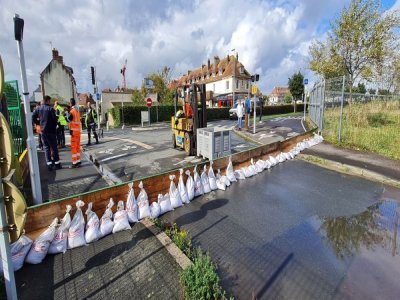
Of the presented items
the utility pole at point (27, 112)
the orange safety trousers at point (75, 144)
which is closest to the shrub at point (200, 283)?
the utility pole at point (27, 112)

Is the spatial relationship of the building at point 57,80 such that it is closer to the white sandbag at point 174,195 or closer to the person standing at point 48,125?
the person standing at point 48,125

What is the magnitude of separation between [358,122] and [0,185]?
514 inches

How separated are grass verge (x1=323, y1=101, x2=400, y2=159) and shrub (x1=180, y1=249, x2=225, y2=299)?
364 inches

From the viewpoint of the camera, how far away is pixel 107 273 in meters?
3.23

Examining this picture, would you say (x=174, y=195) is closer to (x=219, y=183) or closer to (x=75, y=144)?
(x=219, y=183)

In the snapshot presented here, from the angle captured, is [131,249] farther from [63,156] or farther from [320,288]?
[63,156]

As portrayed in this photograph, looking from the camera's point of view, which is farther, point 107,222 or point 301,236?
point 107,222

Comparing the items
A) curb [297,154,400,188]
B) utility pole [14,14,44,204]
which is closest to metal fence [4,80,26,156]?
utility pole [14,14,44,204]

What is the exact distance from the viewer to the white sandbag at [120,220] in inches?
166

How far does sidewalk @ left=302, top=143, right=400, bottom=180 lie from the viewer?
7094 millimetres

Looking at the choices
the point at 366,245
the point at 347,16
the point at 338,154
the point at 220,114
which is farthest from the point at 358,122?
the point at 220,114

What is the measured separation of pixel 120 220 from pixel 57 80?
34671 mm

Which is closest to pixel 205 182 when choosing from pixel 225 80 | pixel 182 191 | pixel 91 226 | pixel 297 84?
pixel 182 191

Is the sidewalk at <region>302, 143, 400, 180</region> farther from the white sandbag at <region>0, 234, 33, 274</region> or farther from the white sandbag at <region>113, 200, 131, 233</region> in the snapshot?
the white sandbag at <region>0, 234, 33, 274</region>
